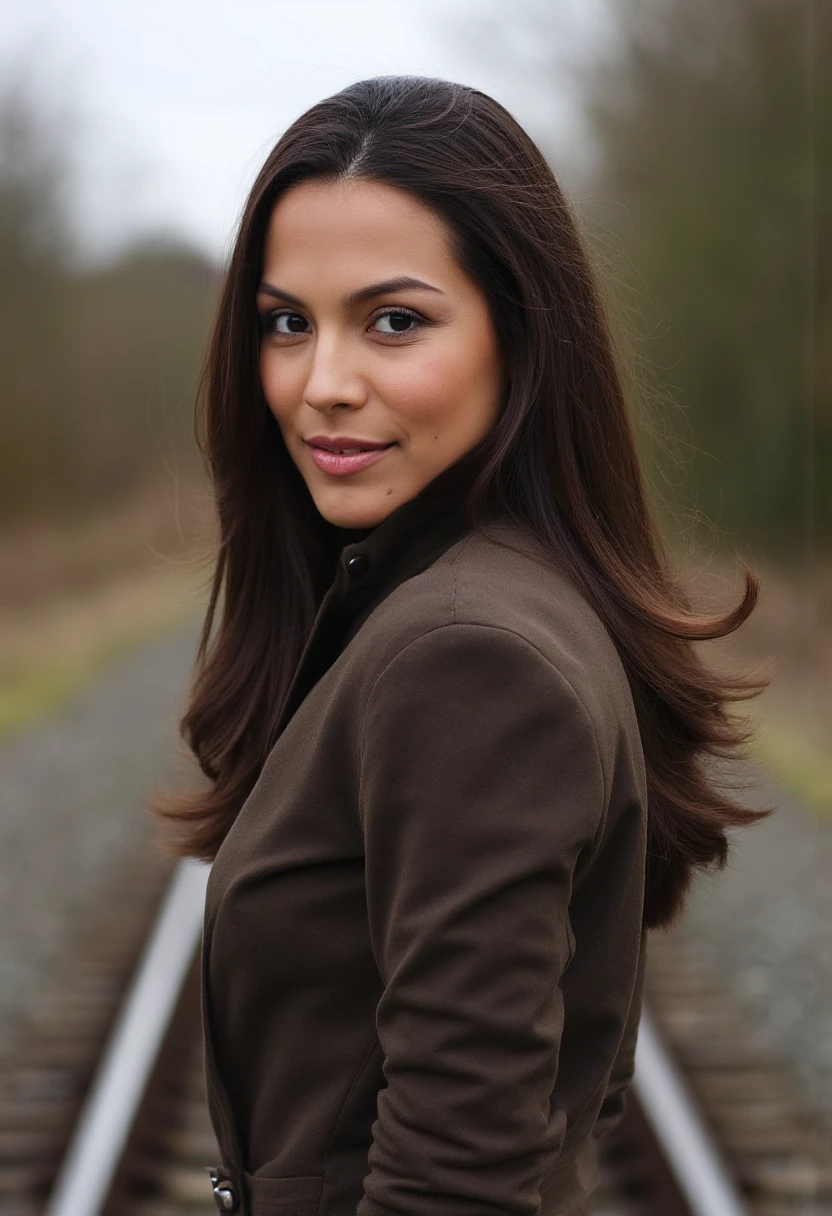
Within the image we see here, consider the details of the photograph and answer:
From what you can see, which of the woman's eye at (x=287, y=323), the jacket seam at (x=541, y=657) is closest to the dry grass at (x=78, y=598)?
the woman's eye at (x=287, y=323)

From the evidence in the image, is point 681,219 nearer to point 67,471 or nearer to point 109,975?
point 67,471

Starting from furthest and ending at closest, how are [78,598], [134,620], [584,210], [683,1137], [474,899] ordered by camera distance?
[134,620] → [78,598] → [584,210] → [683,1137] → [474,899]

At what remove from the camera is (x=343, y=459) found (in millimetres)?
1545

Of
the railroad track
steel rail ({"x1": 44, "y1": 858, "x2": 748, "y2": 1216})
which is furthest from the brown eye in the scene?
the railroad track

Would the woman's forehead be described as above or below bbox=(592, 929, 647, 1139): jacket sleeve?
above

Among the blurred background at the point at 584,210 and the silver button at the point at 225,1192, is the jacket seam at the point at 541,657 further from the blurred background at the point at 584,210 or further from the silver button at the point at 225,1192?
the blurred background at the point at 584,210

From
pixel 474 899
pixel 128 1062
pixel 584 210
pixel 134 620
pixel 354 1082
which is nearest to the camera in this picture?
pixel 474 899

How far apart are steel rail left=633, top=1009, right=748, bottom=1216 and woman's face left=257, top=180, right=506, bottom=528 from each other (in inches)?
66.5

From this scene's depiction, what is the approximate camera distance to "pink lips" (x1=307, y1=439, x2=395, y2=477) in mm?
1531

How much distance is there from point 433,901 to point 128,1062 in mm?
2817

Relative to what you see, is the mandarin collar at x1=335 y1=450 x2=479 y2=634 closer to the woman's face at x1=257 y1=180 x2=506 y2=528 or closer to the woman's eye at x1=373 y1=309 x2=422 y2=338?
the woman's face at x1=257 y1=180 x2=506 y2=528

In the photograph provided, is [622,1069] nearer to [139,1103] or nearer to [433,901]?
[433,901]

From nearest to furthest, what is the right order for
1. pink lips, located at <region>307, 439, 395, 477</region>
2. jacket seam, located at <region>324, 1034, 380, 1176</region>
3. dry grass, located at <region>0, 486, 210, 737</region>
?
jacket seam, located at <region>324, 1034, 380, 1176</region>
pink lips, located at <region>307, 439, 395, 477</region>
dry grass, located at <region>0, 486, 210, 737</region>

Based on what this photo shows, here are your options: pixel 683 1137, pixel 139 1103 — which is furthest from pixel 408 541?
pixel 139 1103
